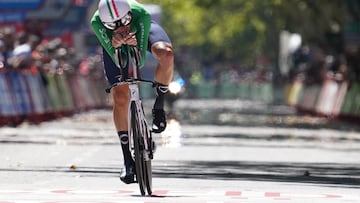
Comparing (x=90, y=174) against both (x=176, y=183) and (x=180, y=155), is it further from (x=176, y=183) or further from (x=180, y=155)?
(x=180, y=155)

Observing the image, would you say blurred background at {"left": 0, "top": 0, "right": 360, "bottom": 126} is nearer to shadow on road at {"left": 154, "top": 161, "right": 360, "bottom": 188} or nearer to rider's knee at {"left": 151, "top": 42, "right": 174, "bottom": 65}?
rider's knee at {"left": 151, "top": 42, "right": 174, "bottom": 65}

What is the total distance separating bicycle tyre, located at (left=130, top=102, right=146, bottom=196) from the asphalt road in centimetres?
15

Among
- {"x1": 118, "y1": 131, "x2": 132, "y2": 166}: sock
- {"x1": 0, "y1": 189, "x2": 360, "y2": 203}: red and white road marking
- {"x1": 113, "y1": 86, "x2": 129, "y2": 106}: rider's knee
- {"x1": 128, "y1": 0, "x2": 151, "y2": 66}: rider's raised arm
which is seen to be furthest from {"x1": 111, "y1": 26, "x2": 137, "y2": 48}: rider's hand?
{"x1": 0, "y1": 189, "x2": 360, "y2": 203}: red and white road marking

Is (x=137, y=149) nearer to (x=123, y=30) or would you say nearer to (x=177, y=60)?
(x=123, y=30)

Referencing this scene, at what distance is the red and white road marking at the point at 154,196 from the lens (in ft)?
37.6

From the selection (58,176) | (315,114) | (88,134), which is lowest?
(315,114)

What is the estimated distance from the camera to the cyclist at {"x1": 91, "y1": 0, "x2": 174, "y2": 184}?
12328 millimetres

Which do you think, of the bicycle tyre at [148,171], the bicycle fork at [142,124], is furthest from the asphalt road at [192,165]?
the bicycle fork at [142,124]

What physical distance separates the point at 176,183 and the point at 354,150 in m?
9.01

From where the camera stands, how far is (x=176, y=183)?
14.0 meters

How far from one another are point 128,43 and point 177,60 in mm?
66148

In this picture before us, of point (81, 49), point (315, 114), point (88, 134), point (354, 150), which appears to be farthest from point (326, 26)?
point (354, 150)

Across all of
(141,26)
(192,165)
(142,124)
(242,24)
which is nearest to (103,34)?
(141,26)

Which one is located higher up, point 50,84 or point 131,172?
point 131,172
